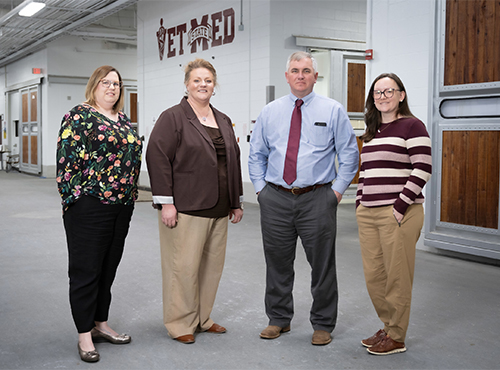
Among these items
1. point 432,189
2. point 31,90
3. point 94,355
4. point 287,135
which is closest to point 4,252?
point 94,355

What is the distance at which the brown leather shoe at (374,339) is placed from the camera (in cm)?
292

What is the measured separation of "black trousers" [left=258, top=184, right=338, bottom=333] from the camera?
9.62ft

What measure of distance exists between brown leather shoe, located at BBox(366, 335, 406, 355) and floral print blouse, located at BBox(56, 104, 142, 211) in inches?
57.9

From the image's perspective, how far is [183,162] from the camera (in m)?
2.93

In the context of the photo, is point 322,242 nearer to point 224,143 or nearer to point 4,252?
point 224,143

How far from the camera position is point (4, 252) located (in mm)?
5359

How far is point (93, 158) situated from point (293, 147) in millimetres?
1029

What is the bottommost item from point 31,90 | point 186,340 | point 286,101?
point 186,340

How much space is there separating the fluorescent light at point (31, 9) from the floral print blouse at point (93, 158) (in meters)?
8.38

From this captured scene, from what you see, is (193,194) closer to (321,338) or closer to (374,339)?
(321,338)

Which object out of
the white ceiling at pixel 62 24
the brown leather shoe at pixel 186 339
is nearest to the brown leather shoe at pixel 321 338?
the brown leather shoe at pixel 186 339

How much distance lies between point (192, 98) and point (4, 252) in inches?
130

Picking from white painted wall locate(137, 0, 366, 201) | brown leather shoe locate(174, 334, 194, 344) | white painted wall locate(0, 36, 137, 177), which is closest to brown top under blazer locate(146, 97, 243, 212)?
brown leather shoe locate(174, 334, 194, 344)

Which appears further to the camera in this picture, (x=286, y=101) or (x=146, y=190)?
(x=146, y=190)
